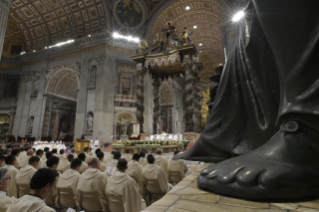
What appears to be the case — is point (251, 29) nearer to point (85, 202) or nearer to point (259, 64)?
point (259, 64)

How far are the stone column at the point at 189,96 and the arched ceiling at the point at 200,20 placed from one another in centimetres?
624

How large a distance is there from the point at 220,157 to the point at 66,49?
787 inches

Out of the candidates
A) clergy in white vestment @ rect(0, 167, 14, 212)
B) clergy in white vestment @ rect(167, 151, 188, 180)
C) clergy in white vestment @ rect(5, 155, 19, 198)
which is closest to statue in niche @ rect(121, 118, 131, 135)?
clergy in white vestment @ rect(167, 151, 188, 180)

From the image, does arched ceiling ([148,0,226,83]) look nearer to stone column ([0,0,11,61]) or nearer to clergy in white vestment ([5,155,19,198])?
stone column ([0,0,11,61])

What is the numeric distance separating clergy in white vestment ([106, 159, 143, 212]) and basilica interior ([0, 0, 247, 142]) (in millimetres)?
9781

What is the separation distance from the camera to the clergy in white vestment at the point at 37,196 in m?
1.25

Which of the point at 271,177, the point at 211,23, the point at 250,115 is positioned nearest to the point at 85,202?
the point at 250,115

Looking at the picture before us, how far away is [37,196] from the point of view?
4.50 feet

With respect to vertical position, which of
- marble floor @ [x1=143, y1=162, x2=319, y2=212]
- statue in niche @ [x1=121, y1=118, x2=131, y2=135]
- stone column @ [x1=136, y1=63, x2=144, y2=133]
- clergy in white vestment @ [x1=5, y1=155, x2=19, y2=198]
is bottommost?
clergy in white vestment @ [x1=5, y1=155, x2=19, y2=198]

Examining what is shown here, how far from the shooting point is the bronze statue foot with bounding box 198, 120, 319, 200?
0.66 metres

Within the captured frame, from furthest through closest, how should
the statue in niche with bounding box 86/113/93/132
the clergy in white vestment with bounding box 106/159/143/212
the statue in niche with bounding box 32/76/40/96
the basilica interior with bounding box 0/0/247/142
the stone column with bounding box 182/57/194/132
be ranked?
1. the statue in niche with bounding box 32/76/40/96
2. the basilica interior with bounding box 0/0/247/142
3. the statue in niche with bounding box 86/113/93/132
4. the stone column with bounding box 182/57/194/132
5. the clergy in white vestment with bounding box 106/159/143/212

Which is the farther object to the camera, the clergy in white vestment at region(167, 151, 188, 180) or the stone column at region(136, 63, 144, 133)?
the stone column at region(136, 63, 144, 133)

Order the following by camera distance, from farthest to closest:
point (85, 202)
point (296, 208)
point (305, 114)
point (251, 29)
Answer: point (85, 202)
point (251, 29)
point (305, 114)
point (296, 208)

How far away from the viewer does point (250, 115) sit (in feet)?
4.34
